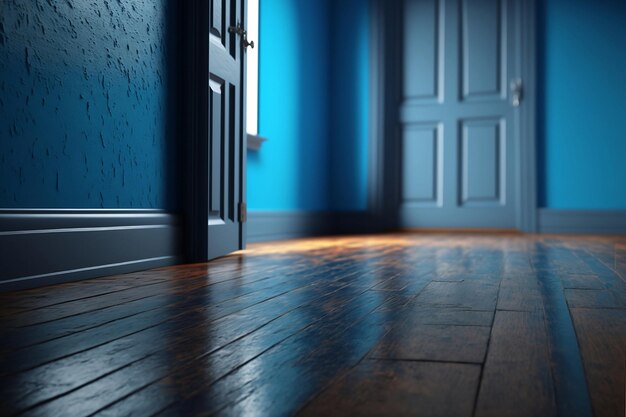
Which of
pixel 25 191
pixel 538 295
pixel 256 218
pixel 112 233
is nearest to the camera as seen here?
pixel 538 295

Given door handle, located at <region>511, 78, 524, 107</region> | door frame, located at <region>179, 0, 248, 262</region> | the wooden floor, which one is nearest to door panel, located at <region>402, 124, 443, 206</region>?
door handle, located at <region>511, 78, 524, 107</region>

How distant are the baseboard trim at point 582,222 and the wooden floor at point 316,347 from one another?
335 cm

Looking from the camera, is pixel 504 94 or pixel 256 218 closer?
pixel 256 218

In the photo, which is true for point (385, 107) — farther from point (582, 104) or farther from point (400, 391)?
point (400, 391)

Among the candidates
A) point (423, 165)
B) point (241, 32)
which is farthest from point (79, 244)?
point (423, 165)

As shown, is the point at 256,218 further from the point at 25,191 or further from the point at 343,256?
the point at 25,191

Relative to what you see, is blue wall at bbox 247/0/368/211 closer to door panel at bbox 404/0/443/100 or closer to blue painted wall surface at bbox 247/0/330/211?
blue painted wall surface at bbox 247/0/330/211

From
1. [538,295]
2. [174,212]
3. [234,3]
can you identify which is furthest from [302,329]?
[234,3]

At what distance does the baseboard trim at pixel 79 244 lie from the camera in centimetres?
161

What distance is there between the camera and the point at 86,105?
1909mm

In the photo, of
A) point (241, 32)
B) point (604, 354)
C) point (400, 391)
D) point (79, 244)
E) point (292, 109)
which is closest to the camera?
point (400, 391)

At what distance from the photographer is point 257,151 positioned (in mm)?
4105

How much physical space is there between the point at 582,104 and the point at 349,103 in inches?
75.0

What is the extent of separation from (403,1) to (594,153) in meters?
2.07
